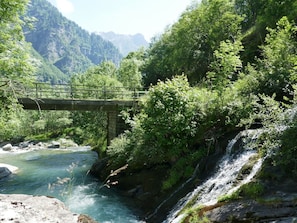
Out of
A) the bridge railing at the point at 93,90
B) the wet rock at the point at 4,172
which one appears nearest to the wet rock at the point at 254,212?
the bridge railing at the point at 93,90

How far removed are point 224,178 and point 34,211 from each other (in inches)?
334

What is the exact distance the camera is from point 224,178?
1132cm

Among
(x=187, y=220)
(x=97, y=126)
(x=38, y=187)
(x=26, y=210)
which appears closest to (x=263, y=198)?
(x=187, y=220)

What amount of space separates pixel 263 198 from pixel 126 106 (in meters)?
20.0

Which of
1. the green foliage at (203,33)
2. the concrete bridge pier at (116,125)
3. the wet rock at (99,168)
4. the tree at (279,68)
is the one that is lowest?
the wet rock at (99,168)

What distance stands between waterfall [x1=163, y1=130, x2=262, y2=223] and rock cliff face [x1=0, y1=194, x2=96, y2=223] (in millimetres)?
6048

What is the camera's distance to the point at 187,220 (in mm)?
9023

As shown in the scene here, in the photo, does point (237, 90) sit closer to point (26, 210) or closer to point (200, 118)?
point (200, 118)

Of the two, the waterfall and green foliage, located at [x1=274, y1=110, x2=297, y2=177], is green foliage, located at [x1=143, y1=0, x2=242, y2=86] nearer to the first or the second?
the waterfall

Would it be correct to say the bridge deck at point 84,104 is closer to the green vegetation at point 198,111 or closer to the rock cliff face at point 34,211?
the green vegetation at point 198,111

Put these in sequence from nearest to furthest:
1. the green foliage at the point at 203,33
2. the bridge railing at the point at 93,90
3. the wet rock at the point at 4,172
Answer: the wet rock at the point at 4,172
the bridge railing at the point at 93,90
the green foliage at the point at 203,33

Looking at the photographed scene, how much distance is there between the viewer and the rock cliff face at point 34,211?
3965 millimetres

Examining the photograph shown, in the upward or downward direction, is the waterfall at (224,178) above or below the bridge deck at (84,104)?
below

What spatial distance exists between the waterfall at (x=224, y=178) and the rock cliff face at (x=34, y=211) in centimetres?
605
